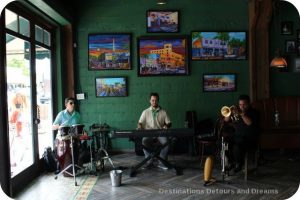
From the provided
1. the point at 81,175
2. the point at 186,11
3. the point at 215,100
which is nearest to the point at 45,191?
the point at 81,175

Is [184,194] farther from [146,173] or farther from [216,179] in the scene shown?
[146,173]

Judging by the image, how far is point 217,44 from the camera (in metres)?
6.33

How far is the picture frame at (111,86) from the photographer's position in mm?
6363

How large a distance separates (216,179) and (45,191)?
7.78ft

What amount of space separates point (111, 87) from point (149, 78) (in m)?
0.82

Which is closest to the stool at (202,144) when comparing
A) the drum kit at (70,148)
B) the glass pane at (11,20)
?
the drum kit at (70,148)

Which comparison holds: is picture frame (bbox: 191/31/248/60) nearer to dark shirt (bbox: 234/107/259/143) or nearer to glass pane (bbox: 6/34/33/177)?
dark shirt (bbox: 234/107/259/143)

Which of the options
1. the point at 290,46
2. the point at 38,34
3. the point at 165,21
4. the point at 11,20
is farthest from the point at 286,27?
the point at 11,20

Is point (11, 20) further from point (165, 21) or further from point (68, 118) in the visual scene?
point (165, 21)

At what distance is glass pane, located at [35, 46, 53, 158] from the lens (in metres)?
5.24

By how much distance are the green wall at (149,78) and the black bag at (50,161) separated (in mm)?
1547

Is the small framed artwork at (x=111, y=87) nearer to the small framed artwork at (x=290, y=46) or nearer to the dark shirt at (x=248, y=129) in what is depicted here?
the dark shirt at (x=248, y=129)

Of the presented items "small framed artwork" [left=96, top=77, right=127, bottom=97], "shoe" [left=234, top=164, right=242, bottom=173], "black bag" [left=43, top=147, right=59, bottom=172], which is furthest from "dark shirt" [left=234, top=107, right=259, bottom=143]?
"black bag" [left=43, top=147, right=59, bottom=172]

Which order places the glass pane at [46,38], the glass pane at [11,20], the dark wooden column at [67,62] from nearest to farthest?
the glass pane at [11,20]
the glass pane at [46,38]
the dark wooden column at [67,62]
